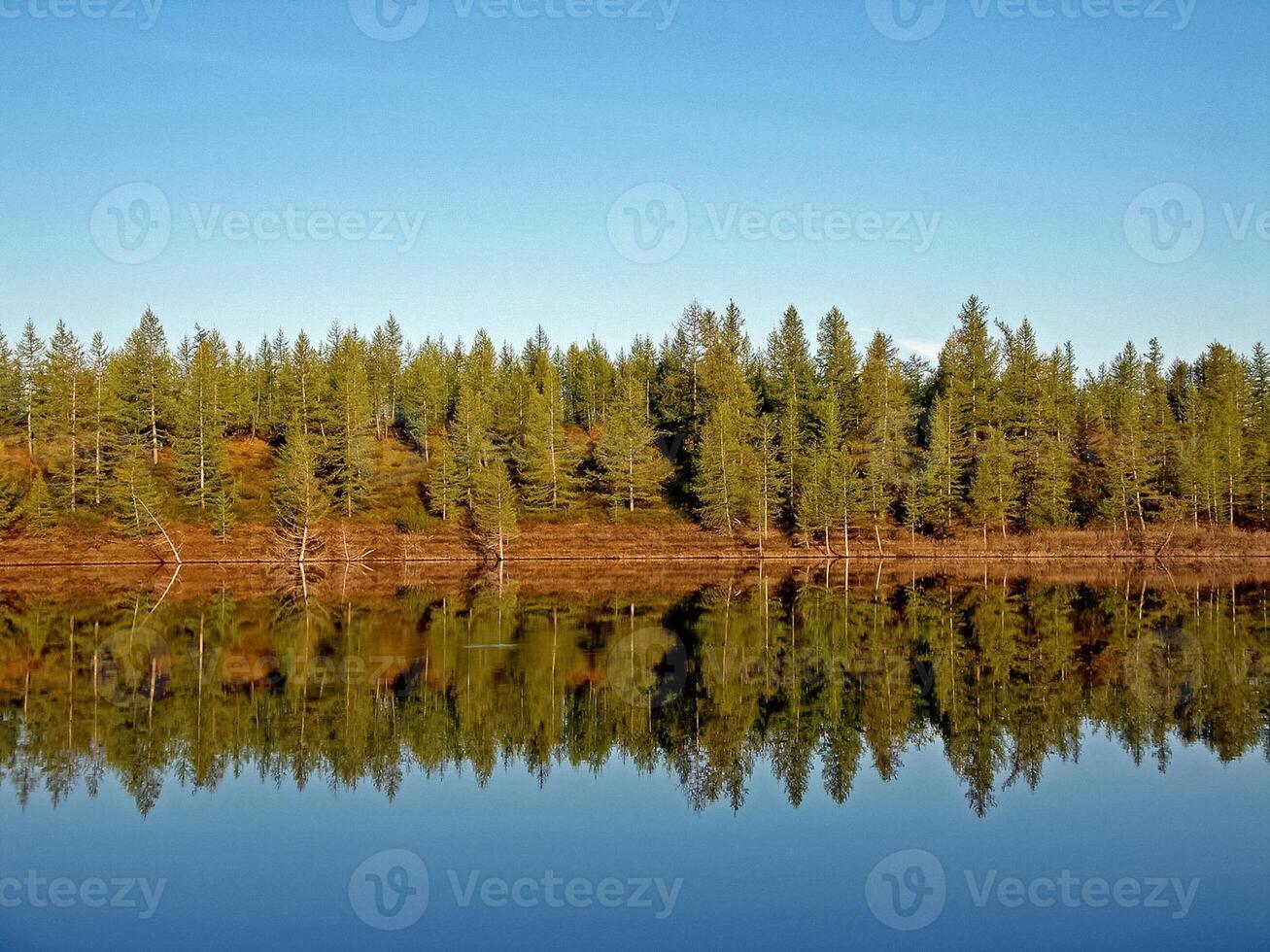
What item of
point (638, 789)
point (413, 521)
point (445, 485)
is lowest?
point (638, 789)

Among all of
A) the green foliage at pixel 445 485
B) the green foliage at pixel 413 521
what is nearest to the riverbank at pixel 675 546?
the green foliage at pixel 413 521

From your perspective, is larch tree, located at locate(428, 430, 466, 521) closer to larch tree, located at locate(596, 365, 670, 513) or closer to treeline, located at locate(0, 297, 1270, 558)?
treeline, located at locate(0, 297, 1270, 558)

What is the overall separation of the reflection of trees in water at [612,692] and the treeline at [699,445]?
36345 millimetres

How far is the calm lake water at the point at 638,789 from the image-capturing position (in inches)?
586

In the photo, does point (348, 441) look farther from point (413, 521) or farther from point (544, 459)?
point (544, 459)

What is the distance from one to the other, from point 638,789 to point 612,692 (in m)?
9.27

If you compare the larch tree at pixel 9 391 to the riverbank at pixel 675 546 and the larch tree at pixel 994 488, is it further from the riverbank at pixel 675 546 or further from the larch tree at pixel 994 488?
the larch tree at pixel 994 488

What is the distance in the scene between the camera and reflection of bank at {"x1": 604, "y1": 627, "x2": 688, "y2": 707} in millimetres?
30148

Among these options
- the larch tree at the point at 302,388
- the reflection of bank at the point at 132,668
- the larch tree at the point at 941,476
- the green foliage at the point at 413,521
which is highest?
the larch tree at the point at 302,388

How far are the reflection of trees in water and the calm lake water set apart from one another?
159 millimetres

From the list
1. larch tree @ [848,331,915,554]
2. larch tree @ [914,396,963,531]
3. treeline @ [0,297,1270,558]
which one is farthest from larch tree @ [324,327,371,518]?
larch tree @ [914,396,963,531]

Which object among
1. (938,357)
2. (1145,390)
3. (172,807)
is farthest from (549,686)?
(1145,390)

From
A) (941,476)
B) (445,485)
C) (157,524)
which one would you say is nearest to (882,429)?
(941,476)

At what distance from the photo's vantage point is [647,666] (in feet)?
114
